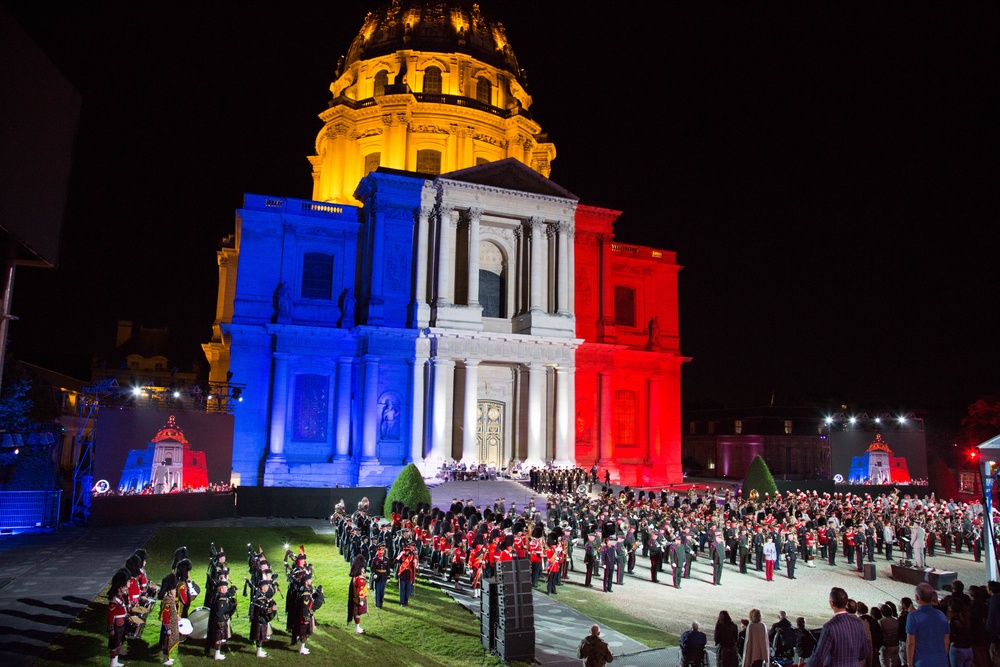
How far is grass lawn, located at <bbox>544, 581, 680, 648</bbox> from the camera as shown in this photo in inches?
481

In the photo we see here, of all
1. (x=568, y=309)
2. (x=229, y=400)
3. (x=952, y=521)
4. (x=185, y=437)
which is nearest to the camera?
(x=952, y=521)

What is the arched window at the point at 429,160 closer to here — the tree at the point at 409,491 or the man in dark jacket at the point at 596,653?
the tree at the point at 409,491

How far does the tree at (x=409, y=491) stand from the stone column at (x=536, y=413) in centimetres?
1089

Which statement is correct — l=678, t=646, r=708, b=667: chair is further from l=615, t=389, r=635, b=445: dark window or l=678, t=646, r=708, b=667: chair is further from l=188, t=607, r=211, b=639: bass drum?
l=615, t=389, r=635, b=445: dark window

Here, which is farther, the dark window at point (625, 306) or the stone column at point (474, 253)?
the dark window at point (625, 306)

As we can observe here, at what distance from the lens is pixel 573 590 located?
16.4 metres

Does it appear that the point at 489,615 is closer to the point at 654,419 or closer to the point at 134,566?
the point at 134,566

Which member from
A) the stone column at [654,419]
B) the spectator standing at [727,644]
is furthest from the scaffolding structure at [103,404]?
the stone column at [654,419]

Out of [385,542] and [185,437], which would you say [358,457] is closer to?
[185,437]

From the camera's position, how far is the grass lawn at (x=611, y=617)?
12211 millimetres

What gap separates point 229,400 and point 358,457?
6.79 m

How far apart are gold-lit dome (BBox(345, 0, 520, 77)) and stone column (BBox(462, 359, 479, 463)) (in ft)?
80.4

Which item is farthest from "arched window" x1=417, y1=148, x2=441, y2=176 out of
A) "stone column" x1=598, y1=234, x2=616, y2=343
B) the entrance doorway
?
the entrance doorway

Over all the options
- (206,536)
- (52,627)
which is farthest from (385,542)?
(206,536)
